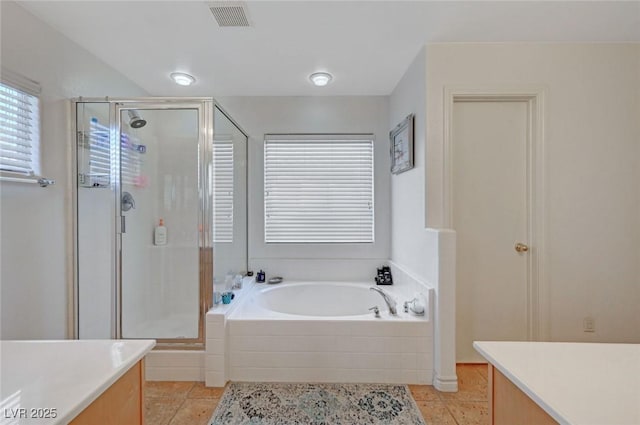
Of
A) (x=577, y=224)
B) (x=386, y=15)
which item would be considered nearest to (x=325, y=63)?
(x=386, y=15)

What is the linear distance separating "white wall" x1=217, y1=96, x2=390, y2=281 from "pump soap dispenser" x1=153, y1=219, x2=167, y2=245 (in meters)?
0.83

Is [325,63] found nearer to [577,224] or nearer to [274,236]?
[274,236]

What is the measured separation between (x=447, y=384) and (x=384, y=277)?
110cm

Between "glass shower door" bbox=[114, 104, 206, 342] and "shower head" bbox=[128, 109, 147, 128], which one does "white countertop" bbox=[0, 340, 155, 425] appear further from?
"shower head" bbox=[128, 109, 147, 128]

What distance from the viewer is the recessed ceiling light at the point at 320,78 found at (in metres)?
2.52

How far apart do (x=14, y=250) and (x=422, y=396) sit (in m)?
2.55

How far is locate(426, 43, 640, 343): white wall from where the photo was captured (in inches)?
83.4

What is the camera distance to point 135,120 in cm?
232

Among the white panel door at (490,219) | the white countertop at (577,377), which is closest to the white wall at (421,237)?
the white panel door at (490,219)

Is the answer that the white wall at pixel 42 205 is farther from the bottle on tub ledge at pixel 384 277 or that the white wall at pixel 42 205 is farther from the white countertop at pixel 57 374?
the bottle on tub ledge at pixel 384 277

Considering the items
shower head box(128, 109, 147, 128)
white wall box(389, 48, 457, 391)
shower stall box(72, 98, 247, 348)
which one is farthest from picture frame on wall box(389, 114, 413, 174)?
shower head box(128, 109, 147, 128)

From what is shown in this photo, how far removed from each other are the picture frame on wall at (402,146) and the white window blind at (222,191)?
1.50 meters

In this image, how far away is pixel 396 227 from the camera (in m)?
2.87

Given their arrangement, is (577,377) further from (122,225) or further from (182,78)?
(182,78)
